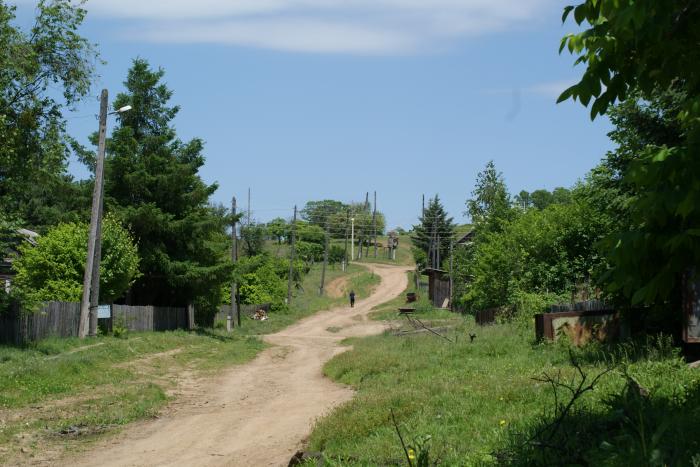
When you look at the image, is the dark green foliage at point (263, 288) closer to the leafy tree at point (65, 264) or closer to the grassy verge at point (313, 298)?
the grassy verge at point (313, 298)

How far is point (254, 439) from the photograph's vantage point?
12797 millimetres

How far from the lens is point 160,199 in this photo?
38.5 m

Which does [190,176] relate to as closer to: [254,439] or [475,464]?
[254,439]

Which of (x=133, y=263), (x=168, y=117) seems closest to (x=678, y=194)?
(x=133, y=263)

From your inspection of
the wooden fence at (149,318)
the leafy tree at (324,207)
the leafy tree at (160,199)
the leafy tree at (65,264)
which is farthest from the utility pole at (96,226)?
the leafy tree at (324,207)

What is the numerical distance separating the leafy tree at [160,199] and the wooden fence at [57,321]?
10.4ft

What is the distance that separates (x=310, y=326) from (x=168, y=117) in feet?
57.3

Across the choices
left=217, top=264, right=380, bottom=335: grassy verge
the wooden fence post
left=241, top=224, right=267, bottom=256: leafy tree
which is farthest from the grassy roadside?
left=241, top=224, right=267, bottom=256: leafy tree

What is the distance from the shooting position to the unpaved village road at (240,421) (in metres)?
11.6

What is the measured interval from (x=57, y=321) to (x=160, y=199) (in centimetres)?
1254

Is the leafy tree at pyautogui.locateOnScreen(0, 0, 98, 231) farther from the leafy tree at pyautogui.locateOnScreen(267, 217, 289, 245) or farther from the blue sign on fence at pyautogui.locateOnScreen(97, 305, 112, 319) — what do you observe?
the leafy tree at pyautogui.locateOnScreen(267, 217, 289, 245)

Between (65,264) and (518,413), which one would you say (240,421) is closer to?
(518,413)

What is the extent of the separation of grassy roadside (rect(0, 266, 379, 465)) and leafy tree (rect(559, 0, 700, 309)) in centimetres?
970

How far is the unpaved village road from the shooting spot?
11.6 m
